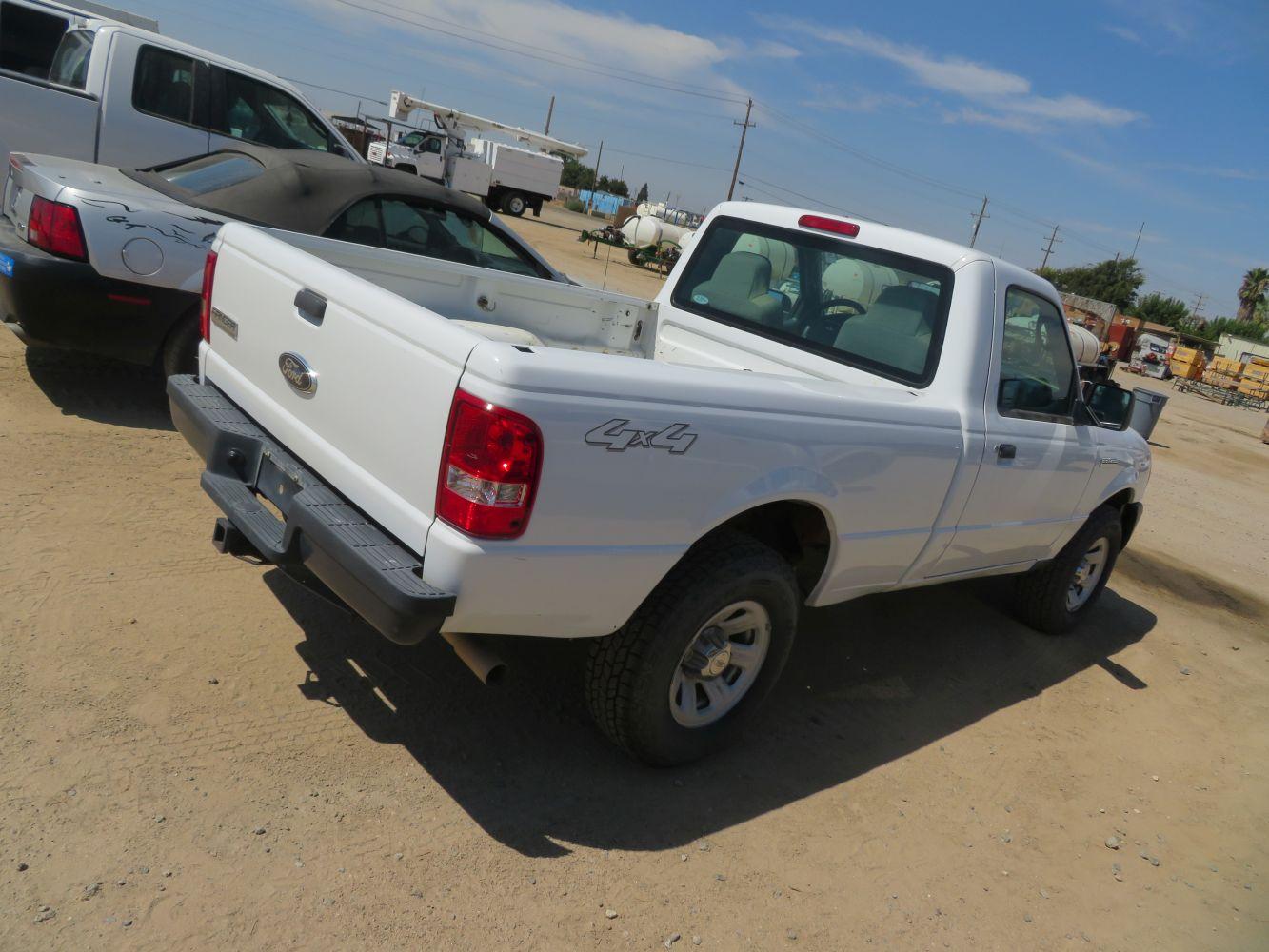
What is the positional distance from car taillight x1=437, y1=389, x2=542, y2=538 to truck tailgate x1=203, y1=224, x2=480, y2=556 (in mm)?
53

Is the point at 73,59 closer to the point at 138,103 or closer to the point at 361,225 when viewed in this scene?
the point at 138,103

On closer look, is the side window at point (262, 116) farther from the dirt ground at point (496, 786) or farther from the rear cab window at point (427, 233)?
the dirt ground at point (496, 786)

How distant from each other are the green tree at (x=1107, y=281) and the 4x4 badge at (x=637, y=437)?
77.5 meters

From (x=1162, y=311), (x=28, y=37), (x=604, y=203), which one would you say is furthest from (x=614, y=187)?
(x=28, y=37)

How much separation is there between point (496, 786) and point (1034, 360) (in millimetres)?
3087

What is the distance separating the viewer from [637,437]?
2680 mm

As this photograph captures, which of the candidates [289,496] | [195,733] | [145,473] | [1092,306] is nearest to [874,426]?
[289,496]

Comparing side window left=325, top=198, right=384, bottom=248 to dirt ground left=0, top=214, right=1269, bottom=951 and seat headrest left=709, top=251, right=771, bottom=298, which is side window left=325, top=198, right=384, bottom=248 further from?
seat headrest left=709, top=251, right=771, bottom=298

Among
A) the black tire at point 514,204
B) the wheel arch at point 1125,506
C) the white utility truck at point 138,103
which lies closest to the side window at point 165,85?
the white utility truck at point 138,103

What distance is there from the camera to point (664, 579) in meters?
3.12

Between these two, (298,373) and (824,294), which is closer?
(298,373)

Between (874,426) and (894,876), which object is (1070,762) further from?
(874,426)

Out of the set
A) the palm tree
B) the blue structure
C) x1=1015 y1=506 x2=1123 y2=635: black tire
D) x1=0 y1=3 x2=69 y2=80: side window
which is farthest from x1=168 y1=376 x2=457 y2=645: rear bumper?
the palm tree

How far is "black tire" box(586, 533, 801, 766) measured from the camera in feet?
10.0
